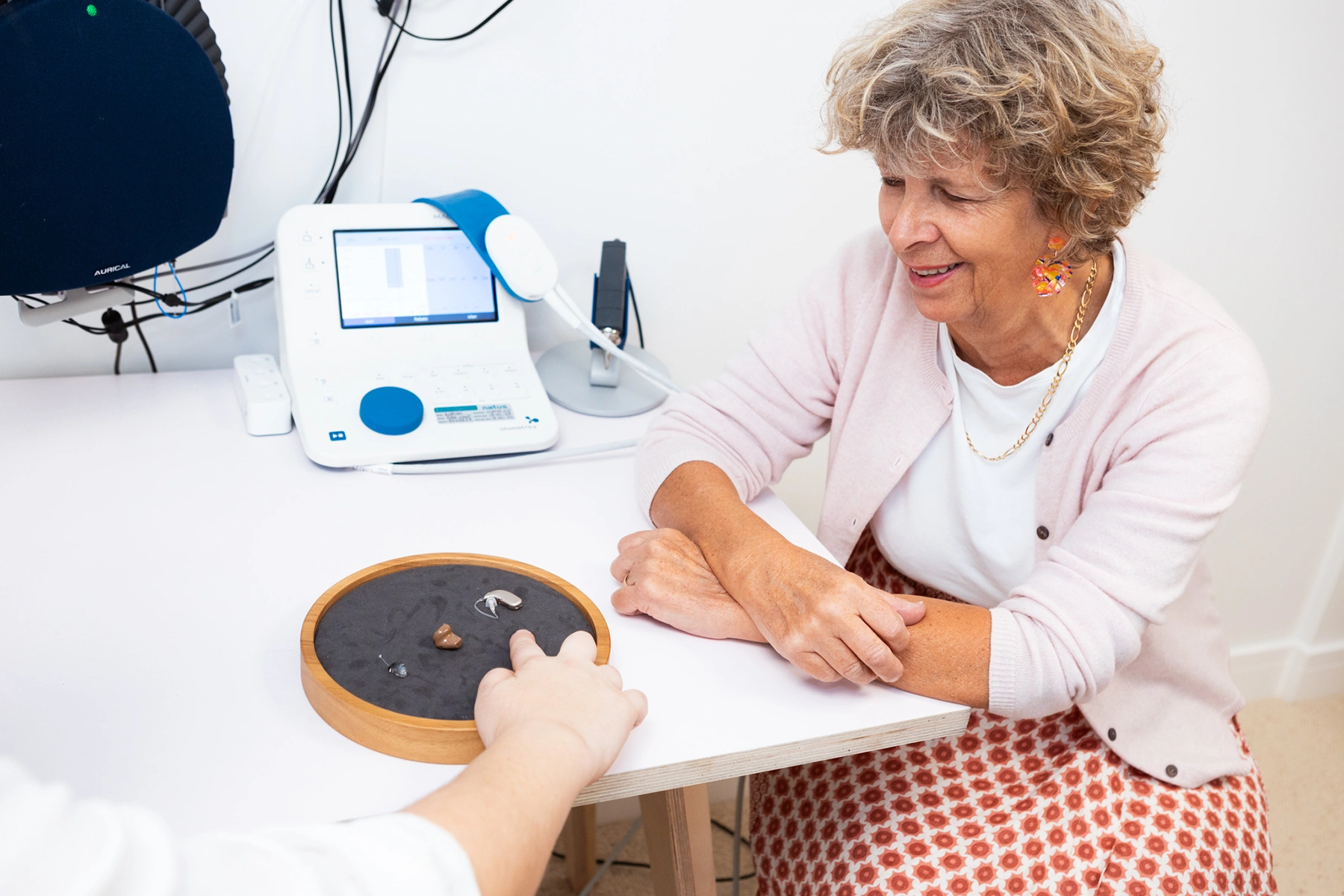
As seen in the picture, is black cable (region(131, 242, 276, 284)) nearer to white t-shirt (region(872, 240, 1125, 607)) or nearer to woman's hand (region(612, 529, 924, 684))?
woman's hand (region(612, 529, 924, 684))

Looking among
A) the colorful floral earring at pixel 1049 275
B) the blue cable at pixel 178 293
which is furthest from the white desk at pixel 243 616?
the colorful floral earring at pixel 1049 275

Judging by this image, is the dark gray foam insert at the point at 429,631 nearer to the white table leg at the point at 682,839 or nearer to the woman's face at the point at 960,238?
the white table leg at the point at 682,839

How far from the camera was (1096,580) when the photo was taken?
2.81 ft

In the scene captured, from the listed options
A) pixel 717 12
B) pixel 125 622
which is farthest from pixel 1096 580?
pixel 717 12

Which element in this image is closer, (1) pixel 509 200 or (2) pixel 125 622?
(2) pixel 125 622

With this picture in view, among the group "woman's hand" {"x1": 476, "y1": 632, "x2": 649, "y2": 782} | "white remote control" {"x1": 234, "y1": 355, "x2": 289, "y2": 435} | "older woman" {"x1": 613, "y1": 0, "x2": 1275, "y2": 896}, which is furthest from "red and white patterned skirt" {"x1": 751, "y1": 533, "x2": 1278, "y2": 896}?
"white remote control" {"x1": 234, "y1": 355, "x2": 289, "y2": 435}

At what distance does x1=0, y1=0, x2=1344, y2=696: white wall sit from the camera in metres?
1.24

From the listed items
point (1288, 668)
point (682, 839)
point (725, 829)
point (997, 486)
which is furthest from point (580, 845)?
point (1288, 668)

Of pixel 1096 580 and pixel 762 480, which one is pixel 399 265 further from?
pixel 1096 580

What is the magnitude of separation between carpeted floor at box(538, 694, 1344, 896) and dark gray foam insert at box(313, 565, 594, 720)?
3.02 feet

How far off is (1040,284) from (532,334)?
0.69 metres

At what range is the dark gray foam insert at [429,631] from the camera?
0.71 m

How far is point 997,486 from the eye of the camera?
1076 mm

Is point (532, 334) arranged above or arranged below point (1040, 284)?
below
